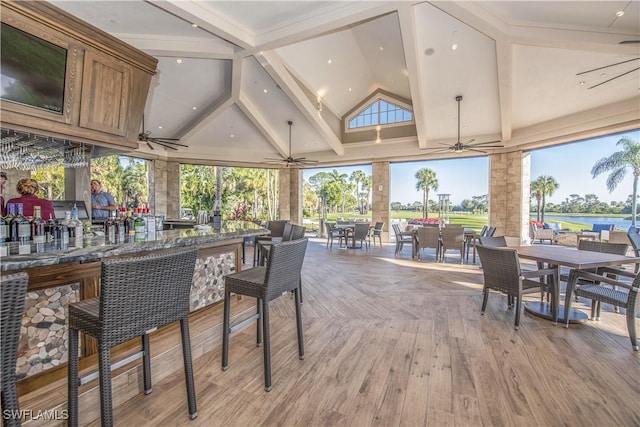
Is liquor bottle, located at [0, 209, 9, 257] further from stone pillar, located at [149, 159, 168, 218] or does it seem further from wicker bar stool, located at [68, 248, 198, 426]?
stone pillar, located at [149, 159, 168, 218]

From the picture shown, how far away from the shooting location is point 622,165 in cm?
948

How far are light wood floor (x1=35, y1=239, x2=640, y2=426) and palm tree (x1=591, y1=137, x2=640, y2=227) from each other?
8948 millimetres

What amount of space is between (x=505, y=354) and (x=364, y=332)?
1.22m

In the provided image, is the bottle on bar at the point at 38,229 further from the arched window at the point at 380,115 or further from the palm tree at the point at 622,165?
the palm tree at the point at 622,165

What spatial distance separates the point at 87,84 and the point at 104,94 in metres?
0.15

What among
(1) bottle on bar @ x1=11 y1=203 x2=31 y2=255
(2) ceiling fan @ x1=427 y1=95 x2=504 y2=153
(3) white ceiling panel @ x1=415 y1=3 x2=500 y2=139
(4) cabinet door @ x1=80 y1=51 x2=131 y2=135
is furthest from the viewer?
(2) ceiling fan @ x1=427 y1=95 x2=504 y2=153

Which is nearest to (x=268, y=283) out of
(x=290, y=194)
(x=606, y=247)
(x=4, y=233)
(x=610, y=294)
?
(x=4, y=233)

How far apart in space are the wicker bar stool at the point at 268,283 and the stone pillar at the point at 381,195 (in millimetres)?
8005

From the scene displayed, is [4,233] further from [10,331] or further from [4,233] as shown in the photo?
[10,331]

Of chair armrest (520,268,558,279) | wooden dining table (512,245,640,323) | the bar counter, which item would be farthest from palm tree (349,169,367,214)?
the bar counter

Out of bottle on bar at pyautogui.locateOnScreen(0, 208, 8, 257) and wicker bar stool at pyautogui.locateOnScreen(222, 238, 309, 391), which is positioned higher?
bottle on bar at pyautogui.locateOnScreen(0, 208, 8, 257)

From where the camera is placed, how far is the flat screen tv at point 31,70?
2.22 meters

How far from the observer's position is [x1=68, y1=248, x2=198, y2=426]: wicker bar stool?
53.6 inches

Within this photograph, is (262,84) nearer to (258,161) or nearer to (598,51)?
(258,161)
